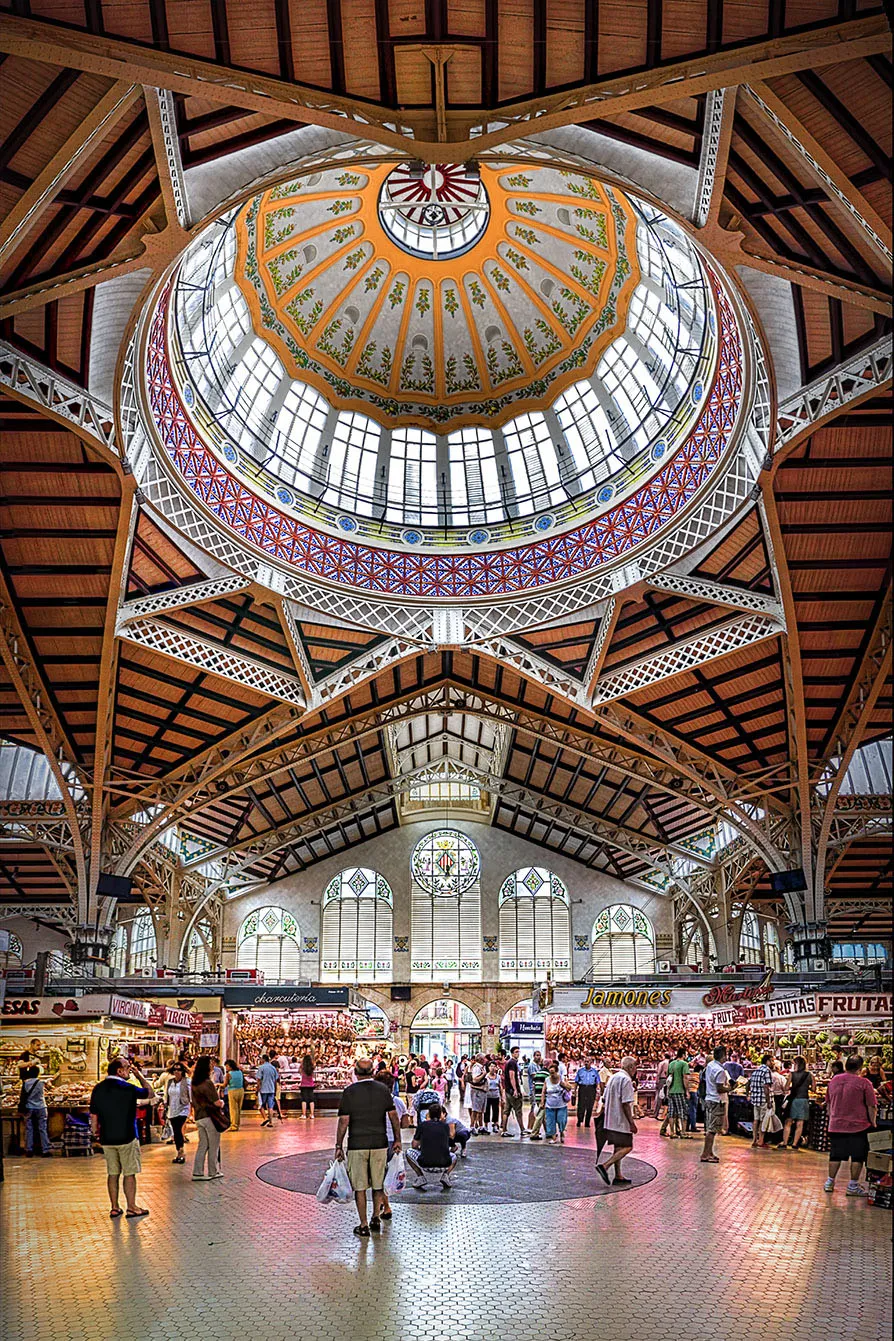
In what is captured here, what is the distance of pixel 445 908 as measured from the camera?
48344mm

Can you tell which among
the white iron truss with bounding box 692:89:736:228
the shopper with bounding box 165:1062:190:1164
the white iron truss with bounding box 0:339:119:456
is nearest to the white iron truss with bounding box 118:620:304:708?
the white iron truss with bounding box 0:339:119:456

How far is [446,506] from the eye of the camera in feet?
98.9

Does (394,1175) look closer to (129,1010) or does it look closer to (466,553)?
(129,1010)

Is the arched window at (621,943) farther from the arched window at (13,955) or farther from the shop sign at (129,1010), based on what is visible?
the shop sign at (129,1010)

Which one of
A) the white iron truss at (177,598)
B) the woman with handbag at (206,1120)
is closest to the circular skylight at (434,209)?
the white iron truss at (177,598)

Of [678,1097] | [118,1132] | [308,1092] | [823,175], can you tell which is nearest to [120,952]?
[308,1092]

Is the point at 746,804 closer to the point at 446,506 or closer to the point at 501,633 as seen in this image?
the point at 501,633

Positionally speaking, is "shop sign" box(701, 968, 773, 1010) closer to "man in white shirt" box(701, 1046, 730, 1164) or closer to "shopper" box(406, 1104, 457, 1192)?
"man in white shirt" box(701, 1046, 730, 1164)

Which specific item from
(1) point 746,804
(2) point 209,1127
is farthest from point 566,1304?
(1) point 746,804

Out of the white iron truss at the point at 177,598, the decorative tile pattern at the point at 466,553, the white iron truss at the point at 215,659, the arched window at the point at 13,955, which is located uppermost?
the decorative tile pattern at the point at 466,553

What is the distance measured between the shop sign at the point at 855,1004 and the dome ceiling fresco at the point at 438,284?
17214 millimetres

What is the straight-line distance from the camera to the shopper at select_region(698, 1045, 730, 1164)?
52.5 feet

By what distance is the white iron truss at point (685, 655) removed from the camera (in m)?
24.8

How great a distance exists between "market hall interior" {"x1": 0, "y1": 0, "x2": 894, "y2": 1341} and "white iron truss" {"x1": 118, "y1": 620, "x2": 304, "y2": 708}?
0.16 metres
